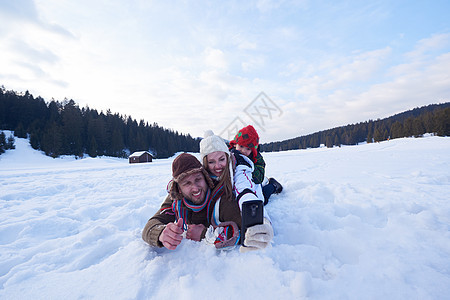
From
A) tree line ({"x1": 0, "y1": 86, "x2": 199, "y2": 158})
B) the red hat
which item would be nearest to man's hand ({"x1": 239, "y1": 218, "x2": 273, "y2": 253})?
the red hat

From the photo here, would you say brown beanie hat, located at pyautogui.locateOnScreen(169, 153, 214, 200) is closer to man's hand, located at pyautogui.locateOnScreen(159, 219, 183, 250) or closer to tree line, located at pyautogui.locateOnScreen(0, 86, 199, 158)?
man's hand, located at pyautogui.locateOnScreen(159, 219, 183, 250)

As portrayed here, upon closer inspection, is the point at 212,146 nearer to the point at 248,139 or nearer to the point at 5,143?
the point at 248,139

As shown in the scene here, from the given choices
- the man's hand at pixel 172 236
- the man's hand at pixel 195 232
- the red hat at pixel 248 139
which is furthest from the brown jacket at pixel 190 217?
the red hat at pixel 248 139

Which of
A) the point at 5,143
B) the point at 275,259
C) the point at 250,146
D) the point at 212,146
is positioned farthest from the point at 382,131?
the point at 5,143

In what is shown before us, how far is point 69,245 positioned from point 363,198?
4236 millimetres

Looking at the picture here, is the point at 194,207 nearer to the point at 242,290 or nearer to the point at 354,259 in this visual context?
the point at 242,290

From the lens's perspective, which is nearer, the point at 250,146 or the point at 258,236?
the point at 258,236

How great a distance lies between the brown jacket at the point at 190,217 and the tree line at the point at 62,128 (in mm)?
41653

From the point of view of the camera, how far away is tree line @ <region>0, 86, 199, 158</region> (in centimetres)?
3391

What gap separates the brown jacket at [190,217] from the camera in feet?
5.83

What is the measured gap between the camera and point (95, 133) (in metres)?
41.6

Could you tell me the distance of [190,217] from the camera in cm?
210

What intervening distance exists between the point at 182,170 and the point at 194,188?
0.23 metres

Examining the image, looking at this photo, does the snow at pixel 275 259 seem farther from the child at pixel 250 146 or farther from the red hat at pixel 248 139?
the red hat at pixel 248 139
